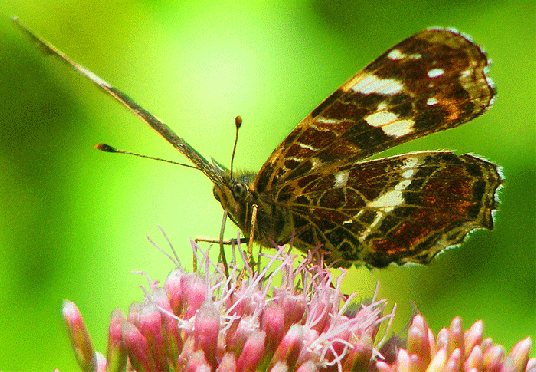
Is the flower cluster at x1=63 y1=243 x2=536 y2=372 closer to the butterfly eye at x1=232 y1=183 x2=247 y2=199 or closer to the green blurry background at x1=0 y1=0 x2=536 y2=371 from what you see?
the butterfly eye at x1=232 y1=183 x2=247 y2=199

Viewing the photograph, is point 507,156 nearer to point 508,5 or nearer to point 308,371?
point 508,5

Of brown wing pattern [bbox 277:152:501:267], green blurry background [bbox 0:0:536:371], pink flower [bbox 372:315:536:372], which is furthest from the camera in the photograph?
green blurry background [bbox 0:0:536:371]

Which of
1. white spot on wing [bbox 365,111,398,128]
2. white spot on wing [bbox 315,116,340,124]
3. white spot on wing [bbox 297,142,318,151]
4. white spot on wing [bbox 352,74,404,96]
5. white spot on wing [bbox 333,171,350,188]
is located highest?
white spot on wing [bbox 352,74,404,96]

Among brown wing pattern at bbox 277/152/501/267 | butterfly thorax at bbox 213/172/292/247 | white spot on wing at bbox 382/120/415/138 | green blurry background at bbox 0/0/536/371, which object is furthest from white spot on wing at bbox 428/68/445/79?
green blurry background at bbox 0/0/536/371

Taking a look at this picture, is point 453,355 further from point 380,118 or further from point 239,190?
point 239,190

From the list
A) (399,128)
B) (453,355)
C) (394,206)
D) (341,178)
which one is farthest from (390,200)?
(453,355)

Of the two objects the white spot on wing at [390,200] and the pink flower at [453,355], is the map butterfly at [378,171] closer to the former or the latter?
the white spot on wing at [390,200]
